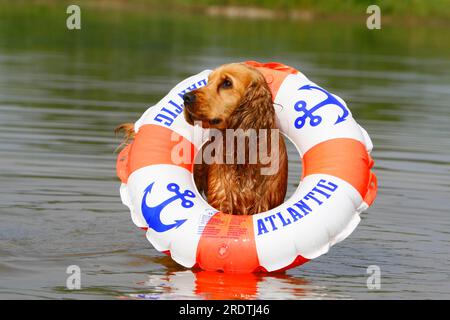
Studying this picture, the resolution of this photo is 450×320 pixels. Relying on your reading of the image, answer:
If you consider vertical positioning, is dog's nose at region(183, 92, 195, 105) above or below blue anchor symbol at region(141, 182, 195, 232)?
above

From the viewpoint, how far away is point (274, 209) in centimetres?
757

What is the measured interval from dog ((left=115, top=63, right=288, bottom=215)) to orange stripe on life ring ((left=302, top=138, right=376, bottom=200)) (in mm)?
216

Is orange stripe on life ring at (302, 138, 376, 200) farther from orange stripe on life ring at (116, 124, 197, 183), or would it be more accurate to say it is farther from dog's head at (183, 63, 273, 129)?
orange stripe on life ring at (116, 124, 197, 183)

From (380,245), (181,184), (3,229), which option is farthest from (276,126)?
(3,229)

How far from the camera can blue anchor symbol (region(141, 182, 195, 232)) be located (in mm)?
7586

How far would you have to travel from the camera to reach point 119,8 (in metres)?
37.8

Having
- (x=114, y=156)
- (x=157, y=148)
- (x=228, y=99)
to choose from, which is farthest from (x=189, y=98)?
(x=114, y=156)

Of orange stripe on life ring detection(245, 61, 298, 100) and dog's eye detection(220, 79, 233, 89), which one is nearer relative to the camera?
dog's eye detection(220, 79, 233, 89)

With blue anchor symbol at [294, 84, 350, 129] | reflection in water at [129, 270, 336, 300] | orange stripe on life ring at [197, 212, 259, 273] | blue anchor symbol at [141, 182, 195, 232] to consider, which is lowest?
reflection in water at [129, 270, 336, 300]

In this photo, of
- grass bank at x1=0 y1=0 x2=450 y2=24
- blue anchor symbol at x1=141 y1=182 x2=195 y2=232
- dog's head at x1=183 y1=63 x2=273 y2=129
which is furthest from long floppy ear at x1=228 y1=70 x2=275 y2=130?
grass bank at x1=0 y1=0 x2=450 y2=24

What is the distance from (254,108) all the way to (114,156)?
14.9 feet

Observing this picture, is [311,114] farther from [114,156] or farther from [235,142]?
[114,156]

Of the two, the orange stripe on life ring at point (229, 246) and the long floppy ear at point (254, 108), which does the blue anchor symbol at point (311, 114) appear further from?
the orange stripe on life ring at point (229, 246)

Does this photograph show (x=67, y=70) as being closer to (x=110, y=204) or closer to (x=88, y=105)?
(x=88, y=105)
